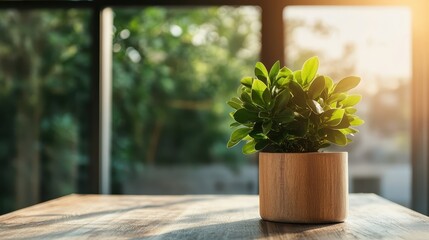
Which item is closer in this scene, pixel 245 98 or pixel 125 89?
pixel 245 98

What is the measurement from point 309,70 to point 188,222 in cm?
40

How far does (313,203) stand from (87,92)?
6.42 ft

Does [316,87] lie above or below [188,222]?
above

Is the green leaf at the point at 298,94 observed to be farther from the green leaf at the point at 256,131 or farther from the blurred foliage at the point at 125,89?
the blurred foliage at the point at 125,89

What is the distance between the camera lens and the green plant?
3.77ft

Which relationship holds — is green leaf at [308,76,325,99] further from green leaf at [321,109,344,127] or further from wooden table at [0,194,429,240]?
wooden table at [0,194,429,240]

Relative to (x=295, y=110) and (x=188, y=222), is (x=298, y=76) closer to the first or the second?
(x=295, y=110)

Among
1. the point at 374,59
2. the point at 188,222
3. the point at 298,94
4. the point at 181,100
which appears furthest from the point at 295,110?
the point at 181,100

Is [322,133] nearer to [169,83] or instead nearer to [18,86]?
[18,86]

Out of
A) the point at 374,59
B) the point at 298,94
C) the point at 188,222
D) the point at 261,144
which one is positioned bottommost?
the point at 188,222

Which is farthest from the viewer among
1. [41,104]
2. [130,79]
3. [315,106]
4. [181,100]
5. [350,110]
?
[181,100]

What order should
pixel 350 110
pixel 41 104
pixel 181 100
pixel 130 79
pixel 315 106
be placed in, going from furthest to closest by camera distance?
1. pixel 181 100
2. pixel 130 79
3. pixel 41 104
4. pixel 350 110
5. pixel 315 106

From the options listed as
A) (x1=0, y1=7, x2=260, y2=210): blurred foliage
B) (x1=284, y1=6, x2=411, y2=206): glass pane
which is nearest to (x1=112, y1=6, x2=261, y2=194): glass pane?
(x1=0, y1=7, x2=260, y2=210): blurred foliage

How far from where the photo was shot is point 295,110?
117 cm
